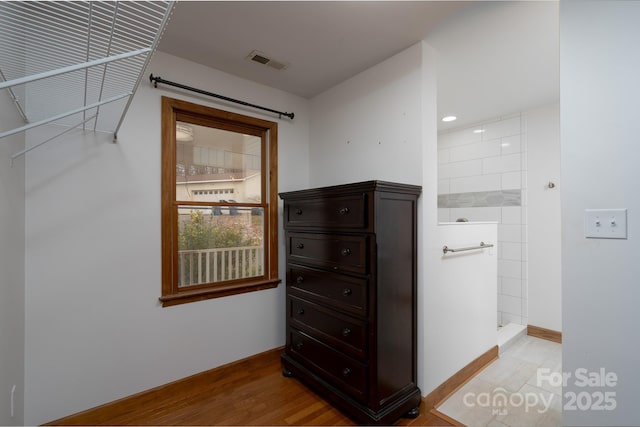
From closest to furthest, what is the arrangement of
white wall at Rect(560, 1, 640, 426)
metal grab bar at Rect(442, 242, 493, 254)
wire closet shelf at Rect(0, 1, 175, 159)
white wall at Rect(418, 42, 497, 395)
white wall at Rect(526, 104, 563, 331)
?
1. wire closet shelf at Rect(0, 1, 175, 159)
2. white wall at Rect(560, 1, 640, 426)
3. white wall at Rect(418, 42, 497, 395)
4. metal grab bar at Rect(442, 242, 493, 254)
5. white wall at Rect(526, 104, 563, 331)

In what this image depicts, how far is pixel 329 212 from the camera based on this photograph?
1875 millimetres

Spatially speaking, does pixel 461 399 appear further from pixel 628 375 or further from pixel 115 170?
pixel 115 170

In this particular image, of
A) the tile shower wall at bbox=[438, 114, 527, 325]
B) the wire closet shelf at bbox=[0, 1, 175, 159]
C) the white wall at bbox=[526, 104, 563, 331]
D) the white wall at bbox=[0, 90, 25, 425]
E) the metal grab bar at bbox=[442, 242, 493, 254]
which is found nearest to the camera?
the wire closet shelf at bbox=[0, 1, 175, 159]

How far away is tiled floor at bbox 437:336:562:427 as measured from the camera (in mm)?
1772

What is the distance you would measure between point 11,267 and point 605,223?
2558 mm

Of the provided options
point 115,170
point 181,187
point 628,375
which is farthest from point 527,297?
point 115,170

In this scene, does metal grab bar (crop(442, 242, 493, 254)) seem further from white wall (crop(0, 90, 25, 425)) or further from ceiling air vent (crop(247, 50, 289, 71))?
white wall (crop(0, 90, 25, 425))

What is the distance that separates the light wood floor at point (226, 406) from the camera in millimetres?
1726

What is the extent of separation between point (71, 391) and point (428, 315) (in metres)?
2.22

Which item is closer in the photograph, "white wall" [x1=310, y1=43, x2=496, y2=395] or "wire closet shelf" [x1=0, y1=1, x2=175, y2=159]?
"wire closet shelf" [x1=0, y1=1, x2=175, y2=159]

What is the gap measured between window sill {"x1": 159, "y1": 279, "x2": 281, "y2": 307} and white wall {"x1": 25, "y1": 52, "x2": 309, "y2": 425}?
50mm

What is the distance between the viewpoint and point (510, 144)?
3.15 metres

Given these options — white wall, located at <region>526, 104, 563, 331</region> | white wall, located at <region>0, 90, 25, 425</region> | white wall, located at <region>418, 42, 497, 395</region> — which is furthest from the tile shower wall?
white wall, located at <region>0, 90, 25, 425</region>

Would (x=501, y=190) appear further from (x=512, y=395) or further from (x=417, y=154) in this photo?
(x=512, y=395)
